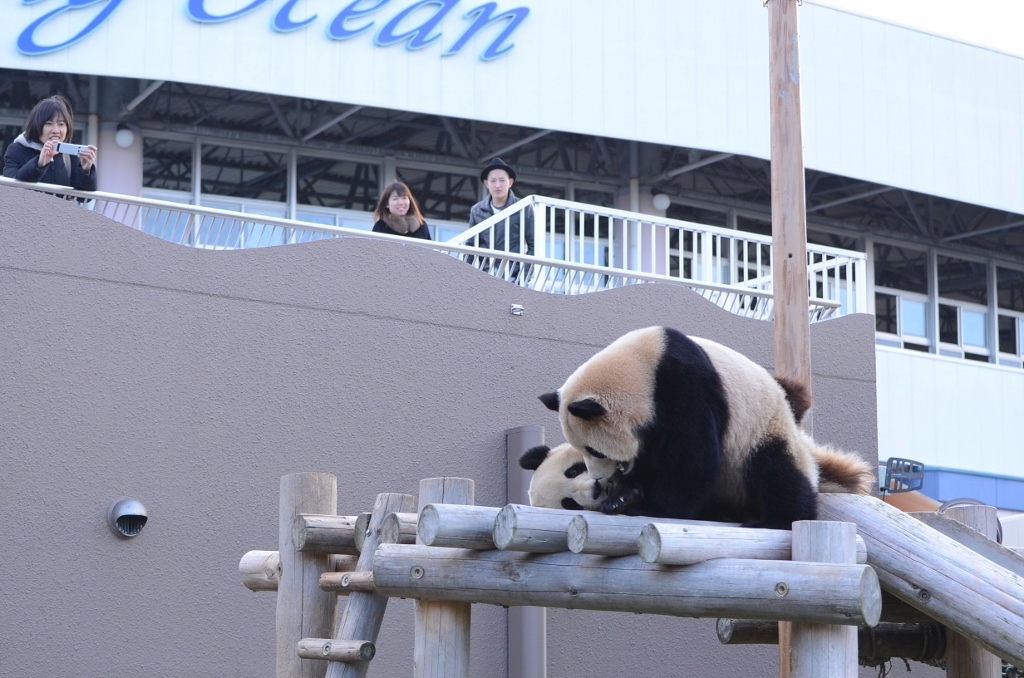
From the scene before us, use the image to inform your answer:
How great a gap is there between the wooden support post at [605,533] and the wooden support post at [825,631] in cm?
32

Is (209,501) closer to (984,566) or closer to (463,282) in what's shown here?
(463,282)

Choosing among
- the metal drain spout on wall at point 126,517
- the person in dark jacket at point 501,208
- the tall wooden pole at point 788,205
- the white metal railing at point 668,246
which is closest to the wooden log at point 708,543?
the tall wooden pole at point 788,205

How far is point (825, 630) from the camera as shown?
3.99 metres

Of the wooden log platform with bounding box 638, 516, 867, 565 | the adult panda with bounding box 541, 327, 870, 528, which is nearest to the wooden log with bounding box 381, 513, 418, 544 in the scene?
the adult panda with bounding box 541, 327, 870, 528

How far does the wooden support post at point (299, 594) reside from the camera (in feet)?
16.9

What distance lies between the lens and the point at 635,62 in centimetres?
1373

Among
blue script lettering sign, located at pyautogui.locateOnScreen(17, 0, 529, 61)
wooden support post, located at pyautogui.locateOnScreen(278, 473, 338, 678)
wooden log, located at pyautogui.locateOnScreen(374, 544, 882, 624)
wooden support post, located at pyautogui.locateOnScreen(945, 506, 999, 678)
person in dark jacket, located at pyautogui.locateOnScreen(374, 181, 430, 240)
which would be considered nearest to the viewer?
wooden log, located at pyautogui.locateOnScreen(374, 544, 882, 624)

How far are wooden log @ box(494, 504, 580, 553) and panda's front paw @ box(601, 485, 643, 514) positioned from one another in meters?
0.38

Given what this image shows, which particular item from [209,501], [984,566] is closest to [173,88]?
[209,501]

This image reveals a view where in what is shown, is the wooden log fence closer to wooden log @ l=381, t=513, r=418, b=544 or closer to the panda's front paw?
wooden log @ l=381, t=513, r=418, b=544

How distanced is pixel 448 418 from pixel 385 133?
682 centimetres

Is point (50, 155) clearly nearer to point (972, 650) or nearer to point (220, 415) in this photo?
point (220, 415)

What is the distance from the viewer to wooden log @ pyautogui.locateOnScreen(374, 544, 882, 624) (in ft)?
12.4

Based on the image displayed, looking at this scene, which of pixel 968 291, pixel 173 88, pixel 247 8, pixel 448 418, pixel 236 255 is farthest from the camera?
pixel 968 291
